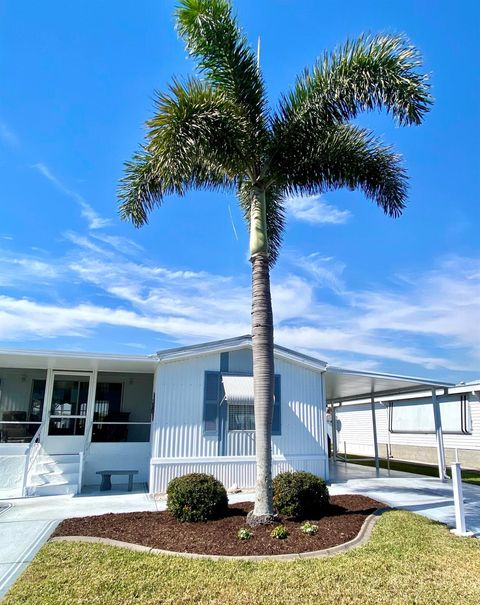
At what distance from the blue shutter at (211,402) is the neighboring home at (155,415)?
28 millimetres

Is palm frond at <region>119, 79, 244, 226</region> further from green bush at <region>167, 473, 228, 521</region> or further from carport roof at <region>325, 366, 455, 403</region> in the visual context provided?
carport roof at <region>325, 366, 455, 403</region>

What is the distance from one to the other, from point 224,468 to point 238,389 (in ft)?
7.33

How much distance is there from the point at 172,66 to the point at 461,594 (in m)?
9.96

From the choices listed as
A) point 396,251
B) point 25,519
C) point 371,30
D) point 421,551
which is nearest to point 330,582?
point 421,551

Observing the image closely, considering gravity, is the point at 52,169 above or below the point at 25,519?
above

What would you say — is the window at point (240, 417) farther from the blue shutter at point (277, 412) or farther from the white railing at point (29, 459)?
the white railing at point (29, 459)

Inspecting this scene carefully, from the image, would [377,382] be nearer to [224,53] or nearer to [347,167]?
[347,167]

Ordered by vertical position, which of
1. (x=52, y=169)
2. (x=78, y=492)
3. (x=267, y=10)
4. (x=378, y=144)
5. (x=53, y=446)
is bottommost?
(x=78, y=492)

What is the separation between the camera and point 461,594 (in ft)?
14.9

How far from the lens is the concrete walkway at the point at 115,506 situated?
614cm

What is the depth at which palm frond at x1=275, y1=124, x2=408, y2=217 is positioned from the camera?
336 inches

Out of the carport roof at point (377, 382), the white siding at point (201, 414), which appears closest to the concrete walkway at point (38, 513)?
the white siding at point (201, 414)

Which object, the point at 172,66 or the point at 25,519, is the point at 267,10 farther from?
the point at 25,519

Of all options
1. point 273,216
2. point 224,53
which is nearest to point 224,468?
point 273,216
